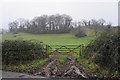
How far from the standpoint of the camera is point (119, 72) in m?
4.43

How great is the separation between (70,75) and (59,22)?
51.5m

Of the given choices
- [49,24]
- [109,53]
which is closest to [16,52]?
[109,53]

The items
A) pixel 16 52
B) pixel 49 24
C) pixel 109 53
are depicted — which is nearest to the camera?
pixel 109 53

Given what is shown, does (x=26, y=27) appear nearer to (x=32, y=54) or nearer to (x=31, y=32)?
(x=31, y=32)

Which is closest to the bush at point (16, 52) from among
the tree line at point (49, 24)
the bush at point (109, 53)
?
the bush at point (109, 53)

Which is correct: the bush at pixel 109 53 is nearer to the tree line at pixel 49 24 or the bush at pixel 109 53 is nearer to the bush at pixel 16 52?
the bush at pixel 16 52

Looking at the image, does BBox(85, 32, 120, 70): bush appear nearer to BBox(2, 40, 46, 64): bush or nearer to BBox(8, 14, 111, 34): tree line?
BBox(2, 40, 46, 64): bush

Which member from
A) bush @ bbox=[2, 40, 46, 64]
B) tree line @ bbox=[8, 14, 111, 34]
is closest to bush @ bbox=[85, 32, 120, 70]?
bush @ bbox=[2, 40, 46, 64]

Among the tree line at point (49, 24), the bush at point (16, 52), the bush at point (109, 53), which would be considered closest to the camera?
the bush at point (109, 53)

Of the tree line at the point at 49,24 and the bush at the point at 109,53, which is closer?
the bush at the point at 109,53

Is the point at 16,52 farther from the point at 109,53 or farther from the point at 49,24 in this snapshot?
the point at 49,24

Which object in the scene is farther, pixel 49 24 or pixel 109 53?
pixel 49 24

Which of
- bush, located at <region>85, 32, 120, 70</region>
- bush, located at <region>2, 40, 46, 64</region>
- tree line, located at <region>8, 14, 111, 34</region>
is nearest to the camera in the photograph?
bush, located at <region>85, 32, 120, 70</region>

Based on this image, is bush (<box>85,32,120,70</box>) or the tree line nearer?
bush (<box>85,32,120,70</box>)
